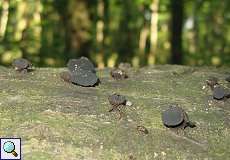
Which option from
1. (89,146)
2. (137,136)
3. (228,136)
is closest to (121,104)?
(137,136)

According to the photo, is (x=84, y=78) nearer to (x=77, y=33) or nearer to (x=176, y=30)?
(x=77, y=33)

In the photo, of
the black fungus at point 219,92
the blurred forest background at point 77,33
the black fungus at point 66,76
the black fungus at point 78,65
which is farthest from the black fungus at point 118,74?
the blurred forest background at point 77,33

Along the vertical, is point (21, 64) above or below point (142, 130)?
above

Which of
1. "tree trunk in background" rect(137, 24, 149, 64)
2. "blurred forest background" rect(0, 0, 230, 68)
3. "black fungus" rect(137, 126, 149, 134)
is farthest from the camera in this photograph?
"tree trunk in background" rect(137, 24, 149, 64)

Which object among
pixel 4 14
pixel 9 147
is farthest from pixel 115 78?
pixel 4 14

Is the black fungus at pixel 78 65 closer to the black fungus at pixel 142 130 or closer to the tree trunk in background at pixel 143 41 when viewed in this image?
the black fungus at pixel 142 130

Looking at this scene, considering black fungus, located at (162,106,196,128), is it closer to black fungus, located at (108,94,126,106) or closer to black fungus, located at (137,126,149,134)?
black fungus, located at (137,126,149,134)

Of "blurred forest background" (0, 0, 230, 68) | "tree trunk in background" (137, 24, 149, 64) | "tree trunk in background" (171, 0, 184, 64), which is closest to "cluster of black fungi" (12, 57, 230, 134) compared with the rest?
"blurred forest background" (0, 0, 230, 68)
